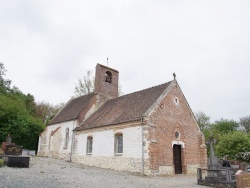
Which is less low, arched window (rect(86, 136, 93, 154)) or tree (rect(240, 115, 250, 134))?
tree (rect(240, 115, 250, 134))

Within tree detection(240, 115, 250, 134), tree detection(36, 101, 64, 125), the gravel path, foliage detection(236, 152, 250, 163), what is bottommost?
the gravel path

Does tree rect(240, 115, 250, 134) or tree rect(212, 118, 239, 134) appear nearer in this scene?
tree rect(212, 118, 239, 134)

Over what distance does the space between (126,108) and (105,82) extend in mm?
7664

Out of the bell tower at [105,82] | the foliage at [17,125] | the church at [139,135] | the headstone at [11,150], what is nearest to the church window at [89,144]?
the church at [139,135]

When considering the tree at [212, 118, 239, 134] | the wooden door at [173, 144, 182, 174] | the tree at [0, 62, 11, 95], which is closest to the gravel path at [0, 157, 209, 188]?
the wooden door at [173, 144, 182, 174]

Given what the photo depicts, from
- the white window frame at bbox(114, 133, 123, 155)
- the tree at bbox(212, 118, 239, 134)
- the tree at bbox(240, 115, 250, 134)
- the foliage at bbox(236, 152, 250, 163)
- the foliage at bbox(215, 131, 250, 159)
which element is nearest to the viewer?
the white window frame at bbox(114, 133, 123, 155)

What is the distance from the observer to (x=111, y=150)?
1814 cm

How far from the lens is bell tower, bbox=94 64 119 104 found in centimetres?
2614

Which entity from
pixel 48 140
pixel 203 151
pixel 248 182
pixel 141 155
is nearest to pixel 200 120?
pixel 203 151

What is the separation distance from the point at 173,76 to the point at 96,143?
349 inches

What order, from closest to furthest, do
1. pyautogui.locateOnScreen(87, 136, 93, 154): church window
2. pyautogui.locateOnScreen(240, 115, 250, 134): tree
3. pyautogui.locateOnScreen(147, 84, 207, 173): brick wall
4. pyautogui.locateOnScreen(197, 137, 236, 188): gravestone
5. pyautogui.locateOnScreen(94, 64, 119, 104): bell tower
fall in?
pyautogui.locateOnScreen(197, 137, 236, 188): gravestone, pyautogui.locateOnScreen(147, 84, 207, 173): brick wall, pyautogui.locateOnScreen(87, 136, 93, 154): church window, pyautogui.locateOnScreen(94, 64, 119, 104): bell tower, pyautogui.locateOnScreen(240, 115, 250, 134): tree

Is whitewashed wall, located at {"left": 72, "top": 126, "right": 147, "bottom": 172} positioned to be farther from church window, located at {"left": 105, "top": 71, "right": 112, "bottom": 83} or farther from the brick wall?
church window, located at {"left": 105, "top": 71, "right": 112, "bottom": 83}

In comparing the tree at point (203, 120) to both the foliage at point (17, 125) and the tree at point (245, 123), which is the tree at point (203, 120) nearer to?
the tree at point (245, 123)

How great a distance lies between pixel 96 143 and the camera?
19672 mm
